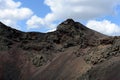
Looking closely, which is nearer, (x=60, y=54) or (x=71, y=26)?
(x=60, y=54)

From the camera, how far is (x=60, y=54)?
174 ft

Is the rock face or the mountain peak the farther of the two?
the mountain peak

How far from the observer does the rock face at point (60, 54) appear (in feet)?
137

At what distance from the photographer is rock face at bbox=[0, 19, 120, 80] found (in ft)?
137

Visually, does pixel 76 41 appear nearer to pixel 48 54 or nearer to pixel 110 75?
pixel 48 54

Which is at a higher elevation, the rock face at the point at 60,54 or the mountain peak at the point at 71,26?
the mountain peak at the point at 71,26

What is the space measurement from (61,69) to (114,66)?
10.5 meters

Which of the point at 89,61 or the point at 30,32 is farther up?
the point at 30,32

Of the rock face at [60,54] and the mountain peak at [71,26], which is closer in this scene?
the rock face at [60,54]

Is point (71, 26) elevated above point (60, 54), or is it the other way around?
point (71, 26)

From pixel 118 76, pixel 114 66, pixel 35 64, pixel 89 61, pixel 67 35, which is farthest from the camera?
pixel 67 35

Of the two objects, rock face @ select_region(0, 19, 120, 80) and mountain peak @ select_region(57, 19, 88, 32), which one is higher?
mountain peak @ select_region(57, 19, 88, 32)

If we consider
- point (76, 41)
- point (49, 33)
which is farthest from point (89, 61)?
point (49, 33)

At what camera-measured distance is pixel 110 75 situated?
37062 millimetres
